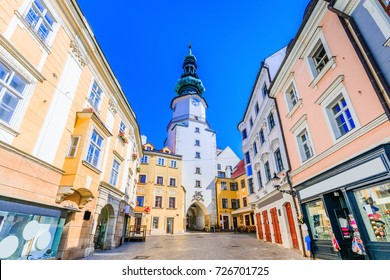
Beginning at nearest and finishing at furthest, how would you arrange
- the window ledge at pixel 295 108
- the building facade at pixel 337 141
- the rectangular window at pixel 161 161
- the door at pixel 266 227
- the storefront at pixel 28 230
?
the storefront at pixel 28 230, the building facade at pixel 337 141, the window ledge at pixel 295 108, the door at pixel 266 227, the rectangular window at pixel 161 161

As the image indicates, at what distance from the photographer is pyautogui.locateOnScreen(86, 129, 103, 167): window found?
9344 mm

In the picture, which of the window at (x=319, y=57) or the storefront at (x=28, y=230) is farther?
the window at (x=319, y=57)

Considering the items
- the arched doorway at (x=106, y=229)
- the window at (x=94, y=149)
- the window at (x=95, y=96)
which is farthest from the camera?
the arched doorway at (x=106, y=229)

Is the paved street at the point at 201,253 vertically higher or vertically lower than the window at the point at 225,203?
lower

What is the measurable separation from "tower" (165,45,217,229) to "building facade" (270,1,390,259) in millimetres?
24291

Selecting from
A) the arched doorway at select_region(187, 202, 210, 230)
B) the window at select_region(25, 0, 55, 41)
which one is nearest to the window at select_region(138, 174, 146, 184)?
the arched doorway at select_region(187, 202, 210, 230)

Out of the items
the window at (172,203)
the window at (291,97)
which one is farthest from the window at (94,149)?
the window at (172,203)

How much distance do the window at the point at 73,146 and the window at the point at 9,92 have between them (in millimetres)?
2710

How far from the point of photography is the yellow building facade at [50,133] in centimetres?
554

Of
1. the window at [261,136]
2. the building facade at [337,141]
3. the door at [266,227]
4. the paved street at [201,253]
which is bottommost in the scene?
the paved street at [201,253]

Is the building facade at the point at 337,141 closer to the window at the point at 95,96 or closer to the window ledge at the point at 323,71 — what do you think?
the window ledge at the point at 323,71

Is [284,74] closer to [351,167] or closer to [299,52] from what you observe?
[299,52]

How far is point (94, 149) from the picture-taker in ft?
31.9

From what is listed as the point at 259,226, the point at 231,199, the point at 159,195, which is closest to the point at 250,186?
the point at 259,226
